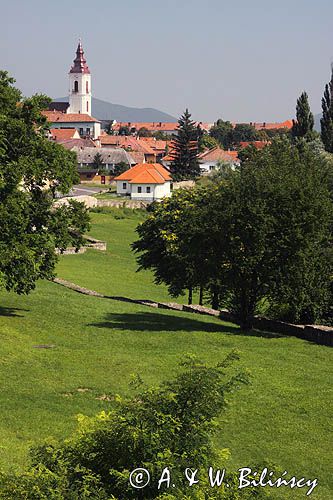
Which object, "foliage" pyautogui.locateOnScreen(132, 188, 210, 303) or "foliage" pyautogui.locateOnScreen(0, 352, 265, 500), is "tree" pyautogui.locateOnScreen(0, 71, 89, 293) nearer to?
"foliage" pyautogui.locateOnScreen(132, 188, 210, 303)

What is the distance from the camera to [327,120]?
105 metres

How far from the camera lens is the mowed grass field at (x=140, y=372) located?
58.2ft

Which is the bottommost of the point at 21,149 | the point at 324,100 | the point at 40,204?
the point at 40,204

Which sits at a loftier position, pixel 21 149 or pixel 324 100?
pixel 324 100

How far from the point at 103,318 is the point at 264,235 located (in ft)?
25.3

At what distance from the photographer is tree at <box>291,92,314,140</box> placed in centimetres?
10881

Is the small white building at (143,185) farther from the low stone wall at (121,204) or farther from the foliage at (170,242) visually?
the foliage at (170,242)

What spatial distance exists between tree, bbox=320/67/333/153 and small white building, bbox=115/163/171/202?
69.8 ft

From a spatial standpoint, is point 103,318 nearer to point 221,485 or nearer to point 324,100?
point 221,485

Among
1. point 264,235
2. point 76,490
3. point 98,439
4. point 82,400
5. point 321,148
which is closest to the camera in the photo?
point 76,490

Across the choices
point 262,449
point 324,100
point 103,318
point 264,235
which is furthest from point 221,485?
point 324,100

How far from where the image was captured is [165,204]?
154ft

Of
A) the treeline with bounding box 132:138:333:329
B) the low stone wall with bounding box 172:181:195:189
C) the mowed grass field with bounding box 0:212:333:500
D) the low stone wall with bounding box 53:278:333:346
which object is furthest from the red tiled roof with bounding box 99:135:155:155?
the treeline with bounding box 132:138:333:329

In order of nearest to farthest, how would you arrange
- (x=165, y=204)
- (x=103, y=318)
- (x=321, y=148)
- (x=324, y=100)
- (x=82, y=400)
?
(x=82, y=400)
(x=103, y=318)
(x=165, y=204)
(x=321, y=148)
(x=324, y=100)
